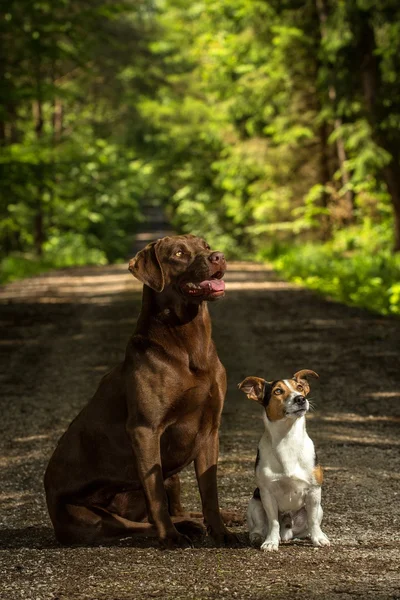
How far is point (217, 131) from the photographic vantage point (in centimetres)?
4350

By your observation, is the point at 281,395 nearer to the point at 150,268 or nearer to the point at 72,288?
the point at 150,268

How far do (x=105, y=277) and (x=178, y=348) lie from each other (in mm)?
25520

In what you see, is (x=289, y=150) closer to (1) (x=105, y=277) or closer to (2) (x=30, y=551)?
(1) (x=105, y=277)

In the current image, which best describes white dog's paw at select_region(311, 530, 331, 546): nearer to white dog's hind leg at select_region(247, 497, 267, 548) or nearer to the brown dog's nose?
white dog's hind leg at select_region(247, 497, 267, 548)

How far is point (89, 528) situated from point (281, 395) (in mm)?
1257

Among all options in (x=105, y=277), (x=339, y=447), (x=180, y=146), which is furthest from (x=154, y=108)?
(x=339, y=447)

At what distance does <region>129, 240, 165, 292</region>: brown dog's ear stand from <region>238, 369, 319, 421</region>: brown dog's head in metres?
0.67

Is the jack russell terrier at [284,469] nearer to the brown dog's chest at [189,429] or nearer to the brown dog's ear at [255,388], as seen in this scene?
the brown dog's ear at [255,388]

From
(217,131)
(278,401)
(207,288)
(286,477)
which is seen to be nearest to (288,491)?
(286,477)

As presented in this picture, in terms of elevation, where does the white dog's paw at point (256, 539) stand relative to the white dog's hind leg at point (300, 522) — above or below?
below

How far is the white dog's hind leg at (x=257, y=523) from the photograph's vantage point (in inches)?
206

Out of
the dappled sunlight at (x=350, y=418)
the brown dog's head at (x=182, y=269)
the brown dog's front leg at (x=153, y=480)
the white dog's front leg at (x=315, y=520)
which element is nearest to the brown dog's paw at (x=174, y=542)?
the brown dog's front leg at (x=153, y=480)

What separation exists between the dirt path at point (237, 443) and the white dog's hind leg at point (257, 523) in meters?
0.11

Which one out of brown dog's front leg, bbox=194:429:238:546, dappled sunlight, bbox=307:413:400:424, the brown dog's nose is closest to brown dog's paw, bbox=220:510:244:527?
brown dog's front leg, bbox=194:429:238:546
